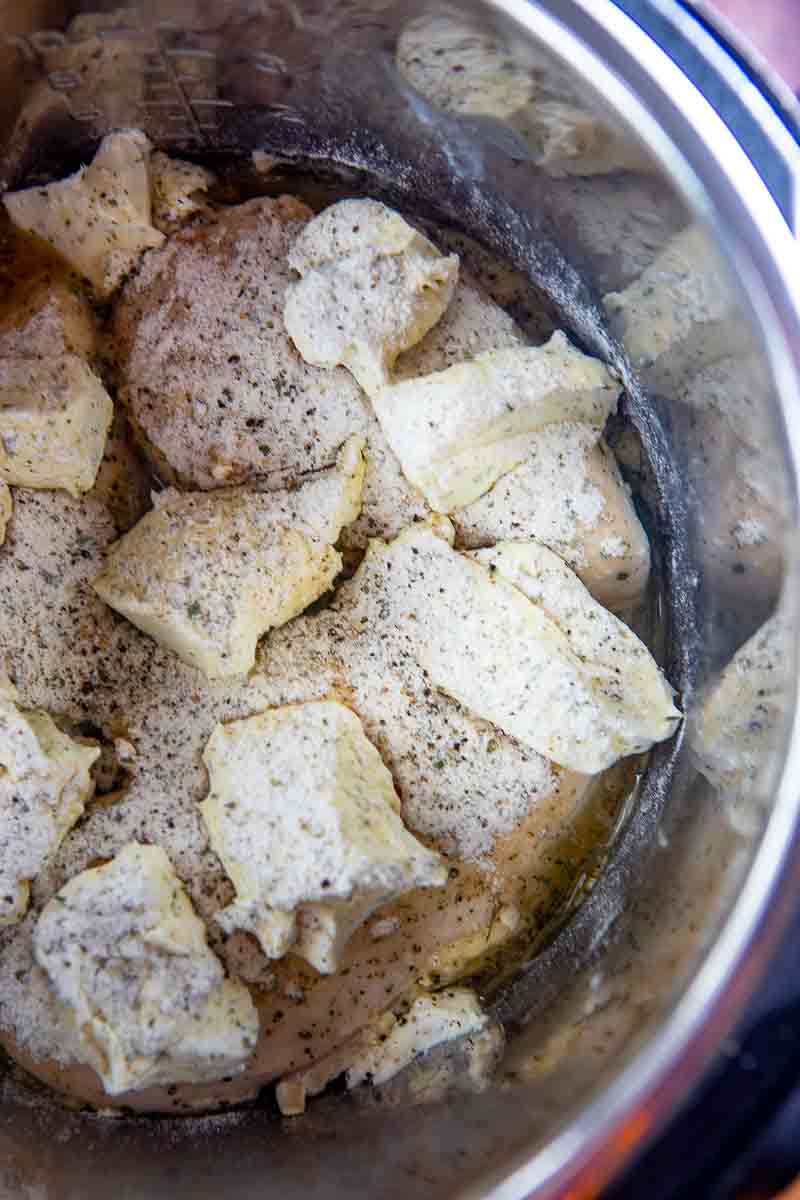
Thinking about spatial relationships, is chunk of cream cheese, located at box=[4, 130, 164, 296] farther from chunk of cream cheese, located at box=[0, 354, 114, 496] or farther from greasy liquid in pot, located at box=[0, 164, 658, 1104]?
chunk of cream cheese, located at box=[0, 354, 114, 496]

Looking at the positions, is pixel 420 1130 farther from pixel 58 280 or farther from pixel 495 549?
pixel 58 280

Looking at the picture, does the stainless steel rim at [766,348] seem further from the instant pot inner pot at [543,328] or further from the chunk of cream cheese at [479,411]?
the chunk of cream cheese at [479,411]

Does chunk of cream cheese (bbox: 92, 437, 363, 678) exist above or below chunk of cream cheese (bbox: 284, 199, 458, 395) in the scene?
below


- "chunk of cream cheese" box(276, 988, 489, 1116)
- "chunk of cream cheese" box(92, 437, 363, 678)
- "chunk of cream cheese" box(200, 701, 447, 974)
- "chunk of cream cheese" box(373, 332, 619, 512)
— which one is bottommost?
Result: "chunk of cream cheese" box(276, 988, 489, 1116)

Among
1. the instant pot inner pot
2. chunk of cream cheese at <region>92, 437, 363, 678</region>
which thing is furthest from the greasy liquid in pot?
chunk of cream cheese at <region>92, 437, 363, 678</region>

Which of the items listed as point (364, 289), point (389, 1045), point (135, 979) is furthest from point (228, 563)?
point (389, 1045)

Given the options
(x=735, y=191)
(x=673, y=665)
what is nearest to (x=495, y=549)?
(x=673, y=665)
